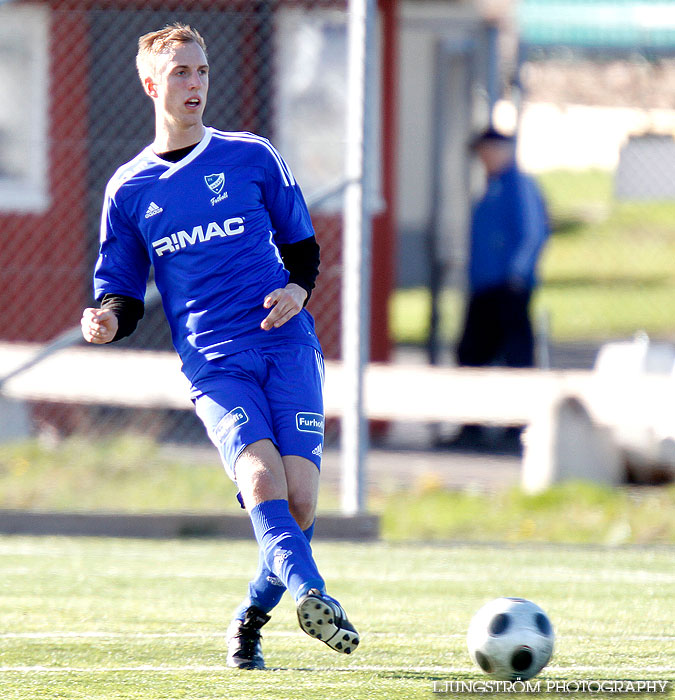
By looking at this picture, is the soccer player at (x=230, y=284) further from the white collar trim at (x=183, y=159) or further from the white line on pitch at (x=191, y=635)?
the white line on pitch at (x=191, y=635)

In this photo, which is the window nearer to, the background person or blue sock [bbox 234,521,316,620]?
the background person

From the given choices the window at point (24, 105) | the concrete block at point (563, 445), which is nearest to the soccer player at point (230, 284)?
the concrete block at point (563, 445)

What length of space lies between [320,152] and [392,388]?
283 centimetres

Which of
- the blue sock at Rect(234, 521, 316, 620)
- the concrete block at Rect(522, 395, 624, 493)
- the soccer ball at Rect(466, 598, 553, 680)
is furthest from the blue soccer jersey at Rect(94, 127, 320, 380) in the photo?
the concrete block at Rect(522, 395, 624, 493)

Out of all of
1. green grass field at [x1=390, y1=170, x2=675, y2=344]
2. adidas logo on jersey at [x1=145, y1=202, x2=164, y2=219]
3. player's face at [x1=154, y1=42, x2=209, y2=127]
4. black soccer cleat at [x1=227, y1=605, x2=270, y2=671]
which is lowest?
green grass field at [x1=390, y1=170, x2=675, y2=344]

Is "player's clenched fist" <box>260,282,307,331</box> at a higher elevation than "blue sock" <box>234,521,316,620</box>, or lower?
higher

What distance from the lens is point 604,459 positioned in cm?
920

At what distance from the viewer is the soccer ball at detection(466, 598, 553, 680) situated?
402cm

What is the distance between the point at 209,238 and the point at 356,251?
319 centimetres

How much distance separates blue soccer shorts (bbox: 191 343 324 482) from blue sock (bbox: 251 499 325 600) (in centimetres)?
20

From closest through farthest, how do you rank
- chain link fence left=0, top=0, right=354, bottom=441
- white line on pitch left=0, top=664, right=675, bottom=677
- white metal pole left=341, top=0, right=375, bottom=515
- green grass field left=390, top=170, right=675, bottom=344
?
white line on pitch left=0, top=664, right=675, bottom=677 < white metal pole left=341, top=0, right=375, bottom=515 < chain link fence left=0, top=0, right=354, bottom=441 < green grass field left=390, top=170, right=675, bottom=344

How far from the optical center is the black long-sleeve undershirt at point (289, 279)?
14.8ft

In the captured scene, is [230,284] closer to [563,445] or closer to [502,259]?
[563,445]

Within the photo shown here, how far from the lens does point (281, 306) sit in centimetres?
430
